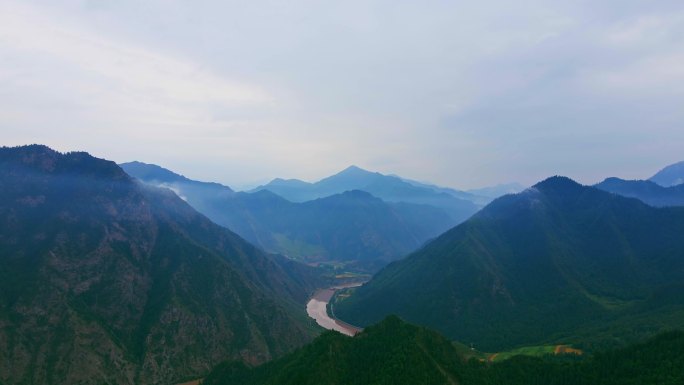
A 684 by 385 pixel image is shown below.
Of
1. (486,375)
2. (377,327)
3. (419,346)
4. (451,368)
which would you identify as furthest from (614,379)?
(377,327)

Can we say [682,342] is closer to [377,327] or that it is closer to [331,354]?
[377,327]

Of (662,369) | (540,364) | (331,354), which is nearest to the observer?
(662,369)

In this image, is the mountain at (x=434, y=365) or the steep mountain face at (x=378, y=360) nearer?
the mountain at (x=434, y=365)

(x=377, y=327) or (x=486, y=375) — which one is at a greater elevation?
(x=377, y=327)

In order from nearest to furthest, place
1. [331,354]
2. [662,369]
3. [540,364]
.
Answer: [662,369]
[331,354]
[540,364]

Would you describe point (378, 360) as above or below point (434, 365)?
above

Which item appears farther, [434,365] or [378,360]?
[378,360]

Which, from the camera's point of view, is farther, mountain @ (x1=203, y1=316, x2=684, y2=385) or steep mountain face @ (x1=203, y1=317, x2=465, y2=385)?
steep mountain face @ (x1=203, y1=317, x2=465, y2=385)

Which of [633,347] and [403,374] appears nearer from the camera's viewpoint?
[403,374]
